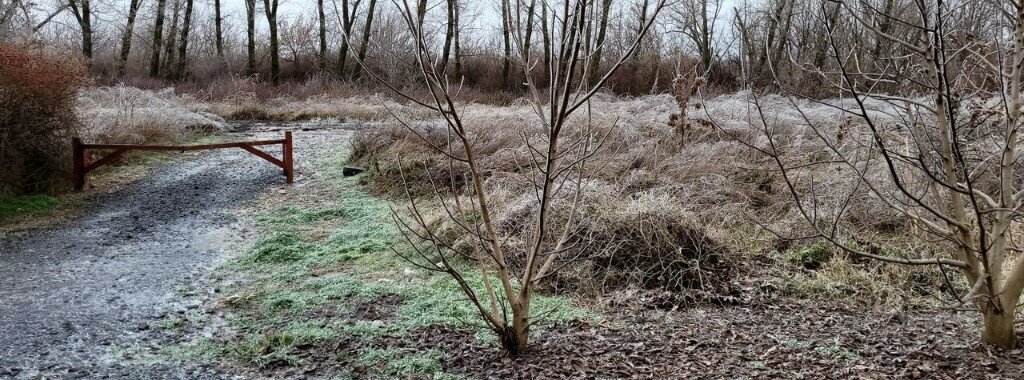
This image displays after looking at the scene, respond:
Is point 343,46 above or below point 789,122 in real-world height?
above

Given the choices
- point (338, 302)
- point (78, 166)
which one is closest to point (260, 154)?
point (78, 166)

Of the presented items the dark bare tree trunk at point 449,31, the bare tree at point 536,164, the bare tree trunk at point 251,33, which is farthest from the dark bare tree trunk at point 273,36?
the bare tree at point 536,164

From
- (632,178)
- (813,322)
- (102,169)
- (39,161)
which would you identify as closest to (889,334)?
(813,322)

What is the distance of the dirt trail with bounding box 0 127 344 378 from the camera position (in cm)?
396

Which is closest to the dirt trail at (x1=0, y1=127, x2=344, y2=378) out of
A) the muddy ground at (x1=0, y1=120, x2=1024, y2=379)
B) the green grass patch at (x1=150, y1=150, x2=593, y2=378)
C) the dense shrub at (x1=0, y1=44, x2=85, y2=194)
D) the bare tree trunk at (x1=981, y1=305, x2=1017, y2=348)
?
the muddy ground at (x1=0, y1=120, x2=1024, y2=379)

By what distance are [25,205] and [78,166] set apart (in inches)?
35.1

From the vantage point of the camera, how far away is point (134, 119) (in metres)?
11.5

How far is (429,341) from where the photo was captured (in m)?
3.76

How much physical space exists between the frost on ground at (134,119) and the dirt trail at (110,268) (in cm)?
141

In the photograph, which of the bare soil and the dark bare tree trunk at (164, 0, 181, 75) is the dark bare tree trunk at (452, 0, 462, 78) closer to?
the dark bare tree trunk at (164, 0, 181, 75)

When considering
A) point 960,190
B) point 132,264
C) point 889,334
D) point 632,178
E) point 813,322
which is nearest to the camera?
point 960,190

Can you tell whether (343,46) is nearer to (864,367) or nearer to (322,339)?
(322,339)

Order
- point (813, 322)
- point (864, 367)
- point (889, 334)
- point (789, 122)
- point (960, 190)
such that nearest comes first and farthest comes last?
point (960, 190)
point (864, 367)
point (889, 334)
point (813, 322)
point (789, 122)

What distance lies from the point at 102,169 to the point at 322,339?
282 inches
